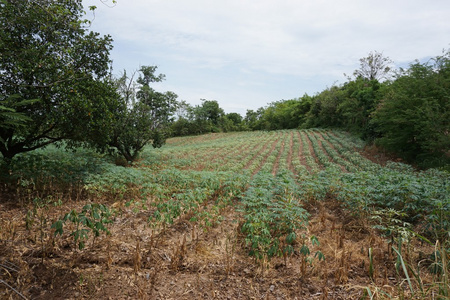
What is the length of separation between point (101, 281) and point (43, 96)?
6.41 m

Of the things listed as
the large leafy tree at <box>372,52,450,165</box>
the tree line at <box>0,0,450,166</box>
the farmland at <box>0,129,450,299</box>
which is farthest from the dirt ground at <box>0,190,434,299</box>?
the large leafy tree at <box>372,52,450,165</box>

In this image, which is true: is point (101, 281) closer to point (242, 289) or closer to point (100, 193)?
point (242, 289)

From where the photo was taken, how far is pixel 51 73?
6.96 meters

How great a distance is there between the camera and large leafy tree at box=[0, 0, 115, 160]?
641cm

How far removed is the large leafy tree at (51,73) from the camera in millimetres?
6406

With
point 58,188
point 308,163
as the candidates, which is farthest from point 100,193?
point 308,163

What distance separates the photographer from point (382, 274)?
354 centimetres

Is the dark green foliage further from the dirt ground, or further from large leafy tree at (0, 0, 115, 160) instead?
large leafy tree at (0, 0, 115, 160)

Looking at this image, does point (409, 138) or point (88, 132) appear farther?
point (409, 138)

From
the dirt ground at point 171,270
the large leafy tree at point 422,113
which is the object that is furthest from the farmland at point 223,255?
the large leafy tree at point 422,113

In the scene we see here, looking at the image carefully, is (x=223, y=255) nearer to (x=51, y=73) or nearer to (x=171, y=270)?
(x=171, y=270)

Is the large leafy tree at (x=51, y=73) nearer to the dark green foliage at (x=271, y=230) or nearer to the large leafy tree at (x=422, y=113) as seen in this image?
the dark green foliage at (x=271, y=230)

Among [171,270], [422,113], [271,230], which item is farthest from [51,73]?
[422,113]

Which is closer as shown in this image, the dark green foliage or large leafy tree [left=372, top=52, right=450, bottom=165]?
the dark green foliage
